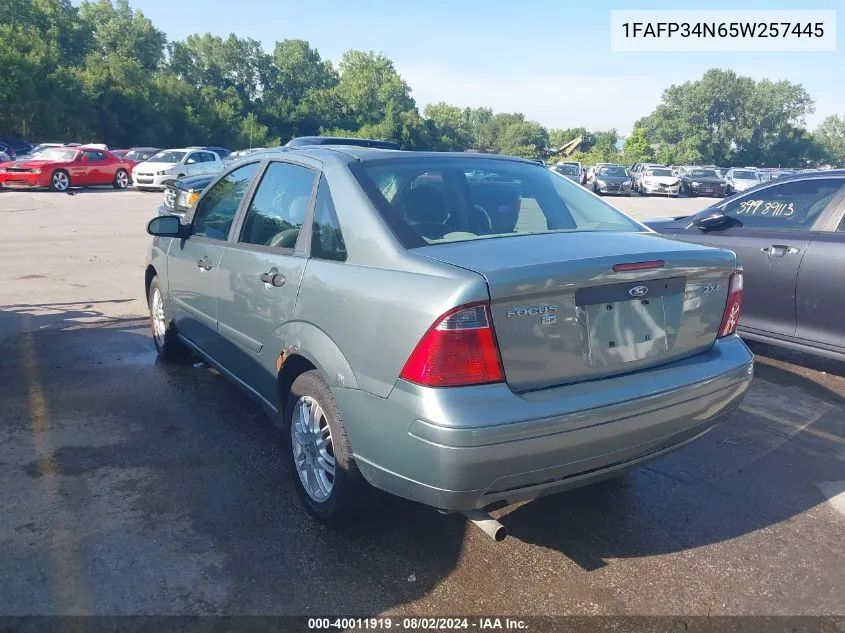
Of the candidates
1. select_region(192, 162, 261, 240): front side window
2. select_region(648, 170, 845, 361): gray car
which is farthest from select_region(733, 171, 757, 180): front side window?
select_region(192, 162, 261, 240): front side window

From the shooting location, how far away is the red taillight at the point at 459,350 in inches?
100

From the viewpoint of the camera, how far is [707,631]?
8.60 feet

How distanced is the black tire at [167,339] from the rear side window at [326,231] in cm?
235

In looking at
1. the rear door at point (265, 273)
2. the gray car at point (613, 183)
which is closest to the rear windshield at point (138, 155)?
the gray car at point (613, 183)

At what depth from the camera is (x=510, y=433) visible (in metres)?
2.52

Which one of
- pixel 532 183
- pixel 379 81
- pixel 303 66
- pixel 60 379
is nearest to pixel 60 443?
pixel 60 379

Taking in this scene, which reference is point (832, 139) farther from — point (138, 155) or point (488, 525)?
point (488, 525)

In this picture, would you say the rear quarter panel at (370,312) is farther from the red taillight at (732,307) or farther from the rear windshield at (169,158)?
the rear windshield at (169,158)

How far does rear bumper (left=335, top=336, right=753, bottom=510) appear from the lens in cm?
251

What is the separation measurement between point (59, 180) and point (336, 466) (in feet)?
80.1

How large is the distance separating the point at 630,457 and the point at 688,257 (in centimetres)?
88

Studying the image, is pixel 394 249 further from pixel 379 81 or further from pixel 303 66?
pixel 379 81

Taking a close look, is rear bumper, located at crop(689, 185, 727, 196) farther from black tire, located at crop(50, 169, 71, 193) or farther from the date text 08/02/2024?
the date text 08/02/2024

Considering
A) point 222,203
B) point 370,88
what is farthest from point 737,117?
point 222,203
